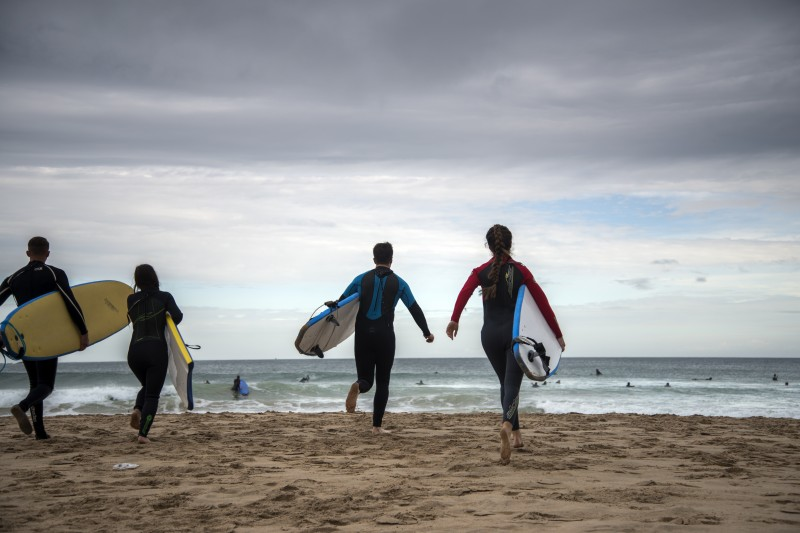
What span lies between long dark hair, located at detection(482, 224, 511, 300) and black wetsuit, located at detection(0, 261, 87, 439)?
4123 mm

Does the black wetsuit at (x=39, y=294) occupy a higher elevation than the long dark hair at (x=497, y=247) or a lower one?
lower

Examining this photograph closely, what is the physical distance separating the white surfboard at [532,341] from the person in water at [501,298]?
0.07 m

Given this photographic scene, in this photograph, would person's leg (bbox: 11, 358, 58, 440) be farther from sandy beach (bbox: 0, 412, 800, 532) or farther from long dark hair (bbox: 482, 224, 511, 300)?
long dark hair (bbox: 482, 224, 511, 300)

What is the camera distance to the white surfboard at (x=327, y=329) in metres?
7.18

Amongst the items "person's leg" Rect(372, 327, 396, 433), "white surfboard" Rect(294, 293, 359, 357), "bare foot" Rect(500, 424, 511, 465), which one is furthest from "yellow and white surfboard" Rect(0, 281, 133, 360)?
"bare foot" Rect(500, 424, 511, 465)

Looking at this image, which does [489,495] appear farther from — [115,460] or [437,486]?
[115,460]

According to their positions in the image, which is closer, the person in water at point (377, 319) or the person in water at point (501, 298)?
the person in water at point (501, 298)

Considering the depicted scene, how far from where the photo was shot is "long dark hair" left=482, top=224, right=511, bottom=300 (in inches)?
224

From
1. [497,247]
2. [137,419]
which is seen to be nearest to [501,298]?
[497,247]

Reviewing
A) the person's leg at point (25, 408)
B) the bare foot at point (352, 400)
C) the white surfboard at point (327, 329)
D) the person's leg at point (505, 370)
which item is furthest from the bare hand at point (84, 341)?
the person's leg at point (505, 370)

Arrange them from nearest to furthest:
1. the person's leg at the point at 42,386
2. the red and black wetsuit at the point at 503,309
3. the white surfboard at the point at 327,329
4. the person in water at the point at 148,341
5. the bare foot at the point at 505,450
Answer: the bare foot at the point at 505,450
the red and black wetsuit at the point at 503,309
the person's leg at the point at 42,386
the person in water at the point at 148,341
the white surfboard at the point at 327,329

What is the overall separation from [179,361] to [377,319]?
80.1 inches

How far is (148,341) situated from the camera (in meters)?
6.46

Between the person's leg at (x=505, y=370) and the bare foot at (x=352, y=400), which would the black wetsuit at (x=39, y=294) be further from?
the person's leg at (x=505, y=370)
